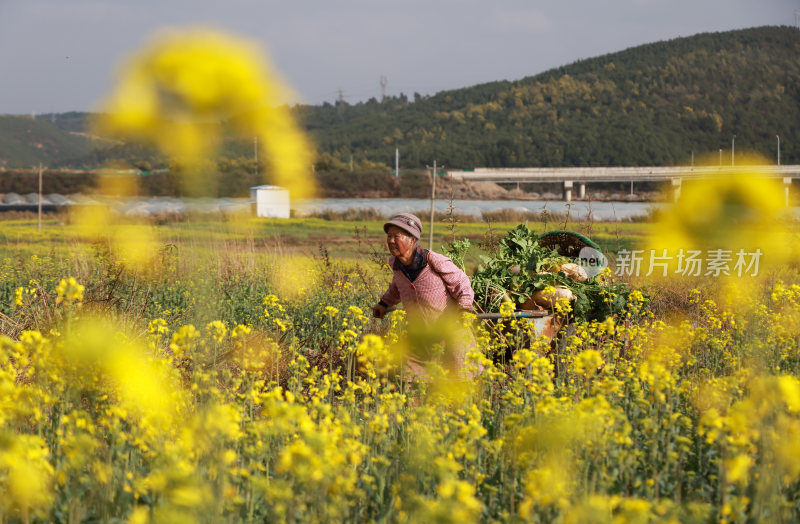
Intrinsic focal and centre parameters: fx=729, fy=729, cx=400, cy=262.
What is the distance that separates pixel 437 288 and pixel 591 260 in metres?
2.04

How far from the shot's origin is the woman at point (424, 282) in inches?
190

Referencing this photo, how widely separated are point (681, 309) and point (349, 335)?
4737 millimetres

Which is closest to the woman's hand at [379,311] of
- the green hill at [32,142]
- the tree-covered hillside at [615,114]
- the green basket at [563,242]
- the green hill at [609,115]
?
the green basket at [563,242]

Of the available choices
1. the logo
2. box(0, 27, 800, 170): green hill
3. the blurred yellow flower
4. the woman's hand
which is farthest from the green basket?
box(0, 27, 800, 170): green hill

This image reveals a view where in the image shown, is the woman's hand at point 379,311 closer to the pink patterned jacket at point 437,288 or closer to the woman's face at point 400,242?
the pink patterned jacket at point 437,288

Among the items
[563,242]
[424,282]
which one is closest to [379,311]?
[424,282]

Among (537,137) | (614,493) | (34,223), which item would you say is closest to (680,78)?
(537,137)

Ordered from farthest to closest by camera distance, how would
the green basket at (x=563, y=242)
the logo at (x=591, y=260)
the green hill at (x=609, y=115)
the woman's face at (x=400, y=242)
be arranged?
the green hill at (x=609, y=115) → the green basket at (x=563, y=242) → the logo at (x=591, y=260) → the woman's face at (x=400, y=242)

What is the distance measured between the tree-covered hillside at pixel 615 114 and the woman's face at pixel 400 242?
89.7m

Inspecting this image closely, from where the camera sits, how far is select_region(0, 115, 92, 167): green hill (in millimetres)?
149250

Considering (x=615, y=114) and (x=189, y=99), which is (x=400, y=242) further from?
(x=615, y=114)

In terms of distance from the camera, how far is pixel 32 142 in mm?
161000

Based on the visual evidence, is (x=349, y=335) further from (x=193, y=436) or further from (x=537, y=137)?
(x=537, y=137)

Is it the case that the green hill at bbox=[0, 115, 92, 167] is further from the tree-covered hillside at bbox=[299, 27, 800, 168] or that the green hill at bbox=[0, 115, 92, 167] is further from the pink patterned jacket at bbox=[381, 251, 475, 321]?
the pink patterned jacket at bbox=[381, 251, 475, 321]
